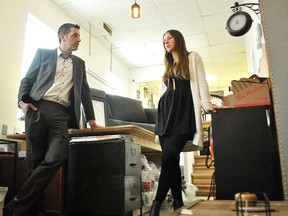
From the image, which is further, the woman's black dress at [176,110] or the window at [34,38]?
the window at [34,38]

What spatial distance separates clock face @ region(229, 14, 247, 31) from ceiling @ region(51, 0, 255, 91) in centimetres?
162

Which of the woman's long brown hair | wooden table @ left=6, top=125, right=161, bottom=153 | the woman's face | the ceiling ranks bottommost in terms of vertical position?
wooden table @ left=6, top=125, right=161, bottom=153

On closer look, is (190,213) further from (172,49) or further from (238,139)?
(172,49)

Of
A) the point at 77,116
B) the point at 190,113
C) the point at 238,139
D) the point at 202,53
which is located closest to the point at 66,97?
the point at 77,116

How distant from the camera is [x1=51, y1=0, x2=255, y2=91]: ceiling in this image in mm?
4043

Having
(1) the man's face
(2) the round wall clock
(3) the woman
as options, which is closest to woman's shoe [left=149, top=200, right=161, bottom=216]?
(3) the woman

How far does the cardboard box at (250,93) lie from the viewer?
1.71 metres

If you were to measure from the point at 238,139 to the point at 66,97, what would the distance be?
1178mm

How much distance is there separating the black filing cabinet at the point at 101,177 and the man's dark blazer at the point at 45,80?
24 cm

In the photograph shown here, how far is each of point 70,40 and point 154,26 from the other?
9.30 ft

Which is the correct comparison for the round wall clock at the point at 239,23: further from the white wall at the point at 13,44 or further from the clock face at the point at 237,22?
the white wall at the point at 13,44

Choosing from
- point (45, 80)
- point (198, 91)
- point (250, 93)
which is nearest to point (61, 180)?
point (45, 80)

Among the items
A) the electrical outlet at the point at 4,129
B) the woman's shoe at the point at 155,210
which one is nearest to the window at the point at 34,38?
the electrical outlet at the point at 4,129

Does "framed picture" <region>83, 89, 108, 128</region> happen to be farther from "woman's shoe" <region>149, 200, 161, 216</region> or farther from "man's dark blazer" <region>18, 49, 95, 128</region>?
"woman's shoe" <region>149, 200, 161, 216</region>
